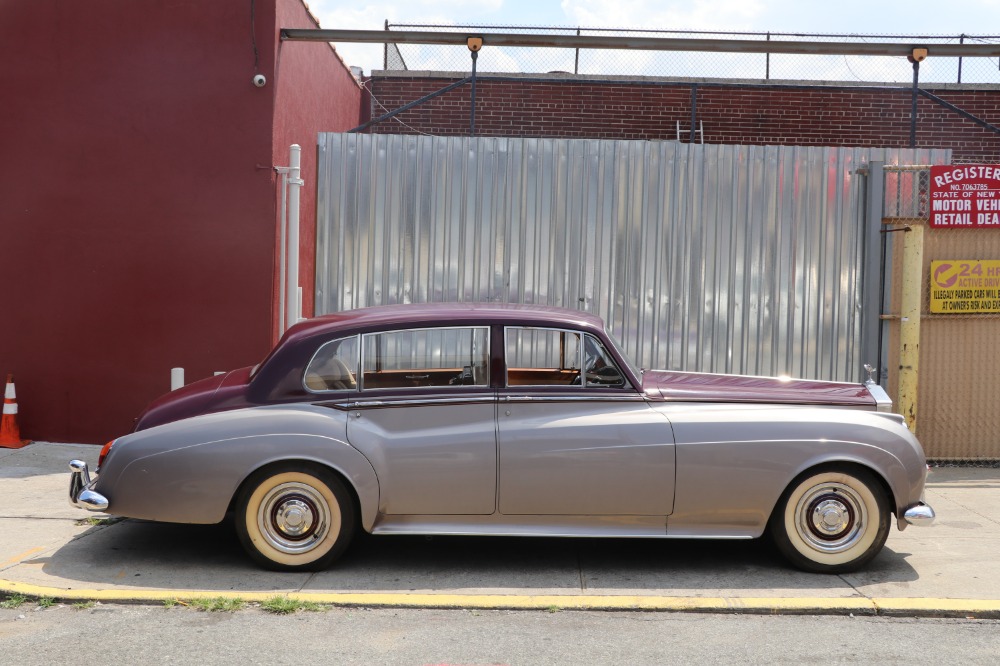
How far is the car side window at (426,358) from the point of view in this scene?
18.4ft

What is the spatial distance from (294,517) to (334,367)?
869 millimetres

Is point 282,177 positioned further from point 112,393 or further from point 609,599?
point 609,599

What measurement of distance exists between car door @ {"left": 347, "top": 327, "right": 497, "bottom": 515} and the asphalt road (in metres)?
0.70

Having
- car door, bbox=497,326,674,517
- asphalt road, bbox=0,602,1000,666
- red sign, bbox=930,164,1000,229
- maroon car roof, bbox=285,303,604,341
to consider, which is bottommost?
asphalt road, bbox=0,602,1000,666

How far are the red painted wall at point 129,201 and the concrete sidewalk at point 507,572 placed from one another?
2242 millimetres

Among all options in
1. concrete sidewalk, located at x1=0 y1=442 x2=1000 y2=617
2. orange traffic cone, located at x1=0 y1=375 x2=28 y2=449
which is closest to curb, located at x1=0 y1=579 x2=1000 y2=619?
concrete sidewalk, located at x1=0 y1=442 x2=1000 y2=617

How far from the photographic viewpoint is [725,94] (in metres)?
15.2

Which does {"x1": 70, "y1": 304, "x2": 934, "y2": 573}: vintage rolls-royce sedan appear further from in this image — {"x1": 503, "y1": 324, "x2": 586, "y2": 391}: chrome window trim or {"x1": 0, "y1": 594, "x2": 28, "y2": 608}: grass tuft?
{"x1": 0, "y1": 594, "x2": 28, "y2": 608}: grass tuft

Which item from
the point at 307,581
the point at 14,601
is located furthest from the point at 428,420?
the point at 14,601

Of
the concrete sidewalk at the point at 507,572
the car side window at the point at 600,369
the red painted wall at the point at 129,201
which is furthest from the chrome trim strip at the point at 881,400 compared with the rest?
the red painted wall at the point at 129,201

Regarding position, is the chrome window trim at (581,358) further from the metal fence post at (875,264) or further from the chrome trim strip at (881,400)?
the metal fence post at (875,264)

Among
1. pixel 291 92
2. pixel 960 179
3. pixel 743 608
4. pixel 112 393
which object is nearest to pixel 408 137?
pixel 291 92

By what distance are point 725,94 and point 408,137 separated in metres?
7.80

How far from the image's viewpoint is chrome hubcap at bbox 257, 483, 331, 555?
212 inches
